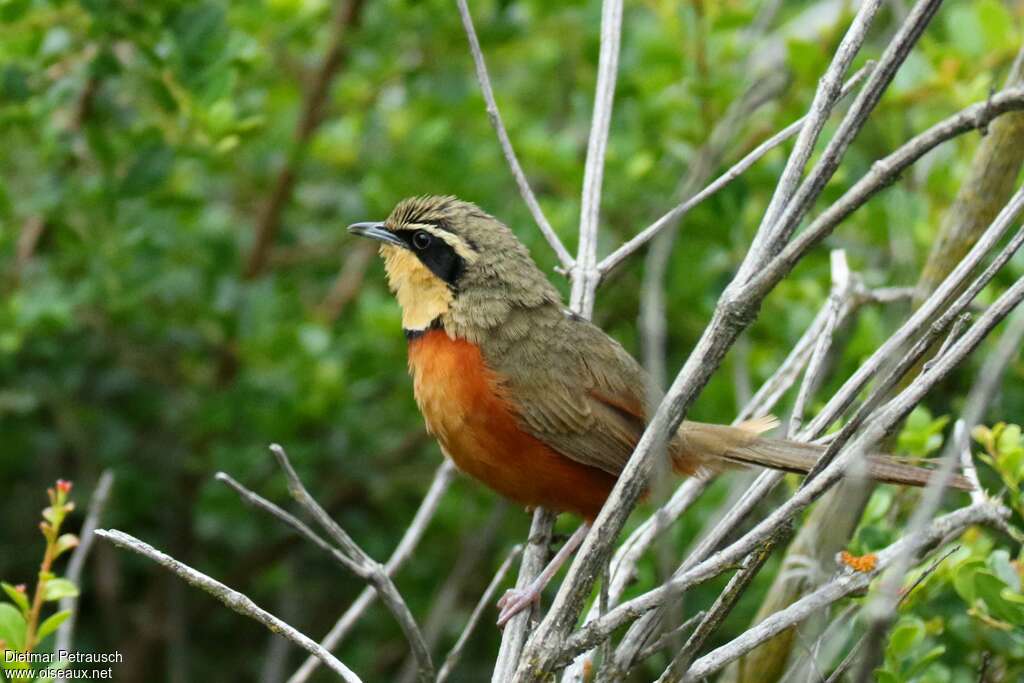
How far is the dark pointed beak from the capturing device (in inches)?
202

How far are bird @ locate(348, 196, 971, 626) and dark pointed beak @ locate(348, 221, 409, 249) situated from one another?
30 cm

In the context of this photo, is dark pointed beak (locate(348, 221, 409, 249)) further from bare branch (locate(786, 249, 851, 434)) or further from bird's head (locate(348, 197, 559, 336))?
bare branch (locate(786, 249, 851, 434))

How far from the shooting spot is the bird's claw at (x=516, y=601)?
13.4 feet

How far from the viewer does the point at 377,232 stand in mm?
5172

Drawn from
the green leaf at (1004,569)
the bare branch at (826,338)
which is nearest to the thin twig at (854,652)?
the green leaf at (1004,569)

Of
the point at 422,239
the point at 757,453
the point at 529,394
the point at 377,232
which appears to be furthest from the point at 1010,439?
the point at 377,232

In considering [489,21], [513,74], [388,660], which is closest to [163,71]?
[489,21]

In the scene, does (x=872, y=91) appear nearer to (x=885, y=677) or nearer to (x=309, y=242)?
(x=885, y=677)

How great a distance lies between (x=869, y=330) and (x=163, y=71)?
313cm

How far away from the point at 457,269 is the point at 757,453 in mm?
1388

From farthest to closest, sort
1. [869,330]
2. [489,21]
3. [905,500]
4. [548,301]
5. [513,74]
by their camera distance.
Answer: [513,74] → [489,21] → [869,330] → [548,301] → [905,500]

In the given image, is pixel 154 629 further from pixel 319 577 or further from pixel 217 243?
pixel 217 243

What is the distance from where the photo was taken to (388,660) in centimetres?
683

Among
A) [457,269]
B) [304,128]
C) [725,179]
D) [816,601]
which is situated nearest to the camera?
[816,601]
